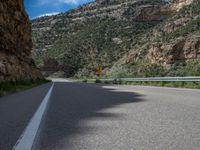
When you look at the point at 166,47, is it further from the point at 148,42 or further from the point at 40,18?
the point at 40,18

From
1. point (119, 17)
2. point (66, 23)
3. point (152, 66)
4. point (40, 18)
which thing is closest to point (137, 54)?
point (152, 66)

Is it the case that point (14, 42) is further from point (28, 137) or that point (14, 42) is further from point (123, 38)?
point (123, 38)

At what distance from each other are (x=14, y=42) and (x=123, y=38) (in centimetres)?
4746

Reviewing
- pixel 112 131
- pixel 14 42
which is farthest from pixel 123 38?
pixel 112 131

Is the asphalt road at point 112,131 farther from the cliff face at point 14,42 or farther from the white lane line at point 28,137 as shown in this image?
the cliff face at point 14,42

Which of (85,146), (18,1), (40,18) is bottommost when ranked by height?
(85,146)

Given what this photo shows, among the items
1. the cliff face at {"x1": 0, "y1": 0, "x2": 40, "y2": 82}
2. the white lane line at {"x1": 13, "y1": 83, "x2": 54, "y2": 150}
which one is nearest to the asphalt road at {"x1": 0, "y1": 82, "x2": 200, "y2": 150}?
the white lane line at {"x1": 13, "y1": 83, "x2": 54, "y2": 150}

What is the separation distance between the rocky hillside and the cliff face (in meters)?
15.5

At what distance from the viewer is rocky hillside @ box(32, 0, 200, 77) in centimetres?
5881

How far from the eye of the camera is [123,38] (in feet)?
293

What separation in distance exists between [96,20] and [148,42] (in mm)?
42623

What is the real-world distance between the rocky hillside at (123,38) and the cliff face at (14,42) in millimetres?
15498

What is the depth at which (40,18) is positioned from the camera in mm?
150000

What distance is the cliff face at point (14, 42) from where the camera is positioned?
1166 inches
